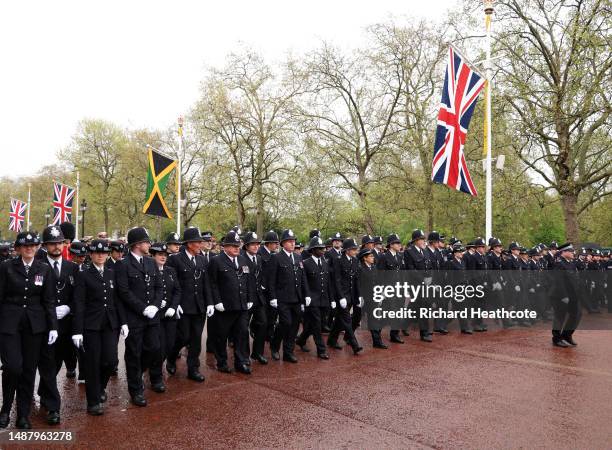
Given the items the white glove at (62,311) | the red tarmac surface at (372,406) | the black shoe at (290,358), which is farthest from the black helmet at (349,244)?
the white glove at (62,311)

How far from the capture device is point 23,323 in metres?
5.55

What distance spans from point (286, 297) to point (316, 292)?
71cm

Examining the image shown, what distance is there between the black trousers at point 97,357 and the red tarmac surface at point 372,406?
31cm

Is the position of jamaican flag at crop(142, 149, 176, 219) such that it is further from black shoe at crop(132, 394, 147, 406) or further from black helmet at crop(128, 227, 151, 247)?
black shoe at crop(132, 394, 147, 406)

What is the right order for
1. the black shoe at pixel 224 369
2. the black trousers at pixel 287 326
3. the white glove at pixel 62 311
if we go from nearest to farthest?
1. the white glove at pixel 62 311
2. the black shoe at pixel 224 369
3. the black trousers at pixel 287 326

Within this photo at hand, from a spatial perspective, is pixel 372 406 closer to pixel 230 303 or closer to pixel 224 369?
pixel 224 369

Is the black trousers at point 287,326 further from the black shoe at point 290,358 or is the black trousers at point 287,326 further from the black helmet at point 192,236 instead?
the black helmet at point 192,236

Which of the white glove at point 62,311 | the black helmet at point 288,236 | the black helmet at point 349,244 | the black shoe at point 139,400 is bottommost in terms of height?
the black shoe at point 139,400

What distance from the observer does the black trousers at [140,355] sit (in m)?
6.44

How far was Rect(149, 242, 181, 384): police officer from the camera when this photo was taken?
7160 mm

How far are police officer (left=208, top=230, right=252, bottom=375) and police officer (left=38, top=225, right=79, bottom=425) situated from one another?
6.88ft

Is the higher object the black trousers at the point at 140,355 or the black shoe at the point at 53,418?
the black trousers at the point at 140,355

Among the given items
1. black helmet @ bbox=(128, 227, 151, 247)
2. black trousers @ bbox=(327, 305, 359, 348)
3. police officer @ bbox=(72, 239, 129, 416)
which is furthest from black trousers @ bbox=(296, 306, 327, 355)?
police officer @ bbox=(72, 239, 129, 416)

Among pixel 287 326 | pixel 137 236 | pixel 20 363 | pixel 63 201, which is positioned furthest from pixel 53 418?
pixel 63 201
